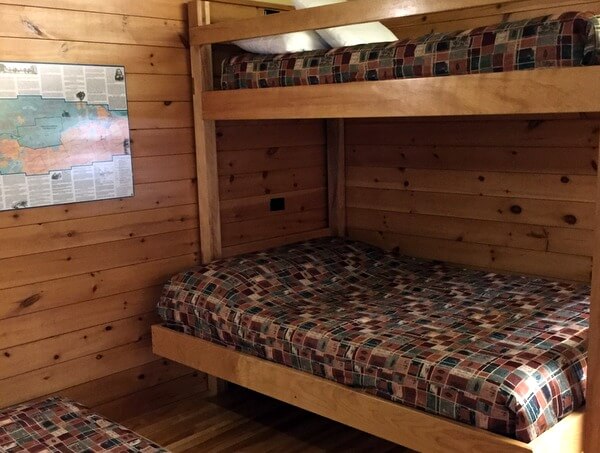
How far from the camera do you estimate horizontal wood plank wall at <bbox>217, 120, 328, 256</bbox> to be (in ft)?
10.5

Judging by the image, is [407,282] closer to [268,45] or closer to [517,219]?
[517,219]

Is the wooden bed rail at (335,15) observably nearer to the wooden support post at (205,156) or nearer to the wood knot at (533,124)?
the wooden support post at (205,156)

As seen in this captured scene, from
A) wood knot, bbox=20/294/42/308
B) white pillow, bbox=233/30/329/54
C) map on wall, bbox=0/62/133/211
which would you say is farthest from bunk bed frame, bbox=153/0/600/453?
wood knot, bbox=20/294/42/308

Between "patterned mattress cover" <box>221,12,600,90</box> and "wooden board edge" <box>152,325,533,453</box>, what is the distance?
1.02 m

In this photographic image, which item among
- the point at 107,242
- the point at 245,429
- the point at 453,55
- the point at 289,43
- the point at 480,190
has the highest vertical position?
the point at 289,43

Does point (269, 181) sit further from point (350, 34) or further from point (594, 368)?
point (594, 368)

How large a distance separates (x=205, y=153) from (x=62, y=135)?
0.64 metres

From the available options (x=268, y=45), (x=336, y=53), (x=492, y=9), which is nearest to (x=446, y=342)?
(x=336, y=53)

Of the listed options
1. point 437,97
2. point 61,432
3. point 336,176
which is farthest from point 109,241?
point 437,97

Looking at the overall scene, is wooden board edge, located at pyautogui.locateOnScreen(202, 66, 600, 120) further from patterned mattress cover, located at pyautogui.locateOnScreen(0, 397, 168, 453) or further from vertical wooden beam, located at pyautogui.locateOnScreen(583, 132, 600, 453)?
patterned mattress cover, located at pyautogui.locateOnScreen(0, 397, 168, 453)

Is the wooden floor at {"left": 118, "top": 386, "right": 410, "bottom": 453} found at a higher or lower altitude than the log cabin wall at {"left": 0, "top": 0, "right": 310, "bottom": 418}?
lower

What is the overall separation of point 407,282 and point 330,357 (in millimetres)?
836

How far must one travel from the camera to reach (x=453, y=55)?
2129mm

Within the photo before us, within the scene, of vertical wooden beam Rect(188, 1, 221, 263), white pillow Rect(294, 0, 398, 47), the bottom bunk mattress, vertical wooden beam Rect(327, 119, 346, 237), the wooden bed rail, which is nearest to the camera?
A: the bottom bunk mattress
